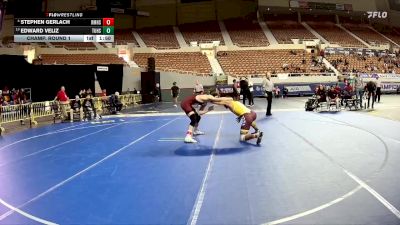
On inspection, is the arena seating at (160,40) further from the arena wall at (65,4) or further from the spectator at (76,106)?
the spectator at (76,106)

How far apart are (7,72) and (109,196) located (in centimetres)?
2459

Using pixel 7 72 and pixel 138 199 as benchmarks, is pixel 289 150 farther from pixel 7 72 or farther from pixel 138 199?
pixel 7 72

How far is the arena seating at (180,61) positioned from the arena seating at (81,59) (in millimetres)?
2538

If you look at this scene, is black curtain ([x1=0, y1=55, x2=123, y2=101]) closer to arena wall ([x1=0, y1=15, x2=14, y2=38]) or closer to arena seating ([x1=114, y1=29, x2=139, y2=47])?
arena seating ([x1=114, y1=29, x2=139, y2=47])

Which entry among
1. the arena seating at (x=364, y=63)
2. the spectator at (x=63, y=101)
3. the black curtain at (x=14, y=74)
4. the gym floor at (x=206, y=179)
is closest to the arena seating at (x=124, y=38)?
the black curtain at (x=14, y=74)

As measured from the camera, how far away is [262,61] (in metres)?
42.3

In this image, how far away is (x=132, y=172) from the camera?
23.1ft

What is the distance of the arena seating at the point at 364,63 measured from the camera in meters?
41.4

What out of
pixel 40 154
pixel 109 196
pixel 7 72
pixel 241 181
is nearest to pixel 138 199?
pixel 109 196

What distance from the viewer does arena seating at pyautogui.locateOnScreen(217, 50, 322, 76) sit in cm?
3991

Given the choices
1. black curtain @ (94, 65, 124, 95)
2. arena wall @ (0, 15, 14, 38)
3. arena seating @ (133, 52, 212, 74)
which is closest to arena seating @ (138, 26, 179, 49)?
arena seating @ (133, 52, 212, 74)

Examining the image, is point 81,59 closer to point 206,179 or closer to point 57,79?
point 57,79
